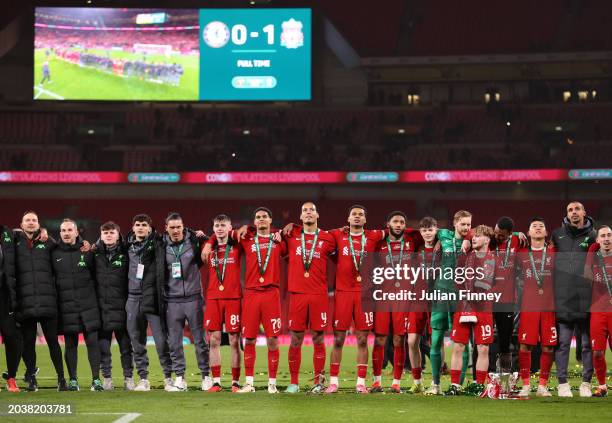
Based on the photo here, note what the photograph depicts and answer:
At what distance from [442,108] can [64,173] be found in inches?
644

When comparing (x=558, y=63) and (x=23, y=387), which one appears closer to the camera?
(x=23, y=387)

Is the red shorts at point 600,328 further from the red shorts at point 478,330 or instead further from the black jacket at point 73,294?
the black jacket at point 73,294

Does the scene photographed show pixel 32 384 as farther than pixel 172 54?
No

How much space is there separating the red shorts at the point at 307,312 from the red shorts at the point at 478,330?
1.65 m

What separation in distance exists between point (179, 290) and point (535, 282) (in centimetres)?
458

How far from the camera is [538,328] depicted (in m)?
12.3

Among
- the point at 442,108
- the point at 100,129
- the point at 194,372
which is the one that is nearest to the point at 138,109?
the point at 100,129

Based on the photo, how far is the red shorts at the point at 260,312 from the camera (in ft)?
41.8

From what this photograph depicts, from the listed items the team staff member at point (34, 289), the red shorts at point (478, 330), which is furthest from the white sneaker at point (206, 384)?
the red shorts at point (478, 330)

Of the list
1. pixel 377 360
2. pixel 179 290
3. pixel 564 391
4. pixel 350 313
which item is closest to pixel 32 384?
pixel 179 290

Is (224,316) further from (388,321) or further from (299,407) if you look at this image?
(299,407)

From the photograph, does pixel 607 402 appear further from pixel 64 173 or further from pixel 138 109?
pixel 138 109

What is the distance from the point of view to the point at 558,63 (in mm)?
45375

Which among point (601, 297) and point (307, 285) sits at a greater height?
point (307, 285)
